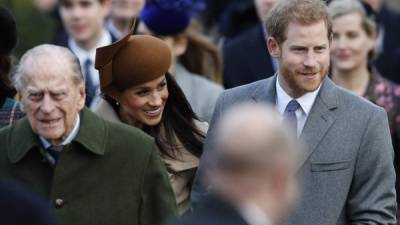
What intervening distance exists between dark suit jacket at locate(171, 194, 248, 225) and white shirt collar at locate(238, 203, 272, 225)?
0.01 m

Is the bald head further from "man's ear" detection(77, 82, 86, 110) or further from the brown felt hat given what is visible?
the brown felt hat

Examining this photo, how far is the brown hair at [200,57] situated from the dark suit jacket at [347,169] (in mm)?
2625

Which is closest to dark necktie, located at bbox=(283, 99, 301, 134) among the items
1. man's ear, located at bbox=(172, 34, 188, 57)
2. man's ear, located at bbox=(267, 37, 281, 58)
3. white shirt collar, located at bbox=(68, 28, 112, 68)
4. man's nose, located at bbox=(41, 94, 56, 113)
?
man's ear, located at bbox=(267, 37, 281, 58)

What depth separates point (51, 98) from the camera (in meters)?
6.78

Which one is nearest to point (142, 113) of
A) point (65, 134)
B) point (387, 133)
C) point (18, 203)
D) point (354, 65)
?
point (65, 134)

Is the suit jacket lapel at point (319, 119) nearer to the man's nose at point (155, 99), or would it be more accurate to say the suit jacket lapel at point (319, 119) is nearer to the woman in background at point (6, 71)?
the man's nose at point (155, 99)

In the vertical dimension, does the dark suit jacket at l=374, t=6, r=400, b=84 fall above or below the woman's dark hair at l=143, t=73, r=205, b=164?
below

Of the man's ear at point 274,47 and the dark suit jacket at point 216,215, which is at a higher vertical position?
the dark suit jacket at point 216,215

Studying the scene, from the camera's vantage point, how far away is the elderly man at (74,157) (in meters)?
6.77

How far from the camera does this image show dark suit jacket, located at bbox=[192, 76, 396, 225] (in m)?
6.57

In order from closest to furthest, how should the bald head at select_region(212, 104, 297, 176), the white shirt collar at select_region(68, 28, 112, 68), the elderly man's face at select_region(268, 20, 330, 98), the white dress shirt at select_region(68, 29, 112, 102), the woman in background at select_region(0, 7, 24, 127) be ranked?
the bald head at select_region(212, 104, 297, 176)
the elderly man's face at select_region(268, 20, 330, 98)
the woman in background at select_region(0, 7, 24, 127)
the white dress shirt at select_region(68, 29, 112, 102)
the white shirt collar at select_region(68, 28, 112, 68)

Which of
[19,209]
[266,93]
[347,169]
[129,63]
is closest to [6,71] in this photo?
[129,63]

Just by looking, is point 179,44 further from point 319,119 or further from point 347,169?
point 347,169

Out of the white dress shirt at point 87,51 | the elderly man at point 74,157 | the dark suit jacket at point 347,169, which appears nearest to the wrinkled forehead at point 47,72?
the elderly man at point 74,157
